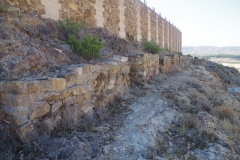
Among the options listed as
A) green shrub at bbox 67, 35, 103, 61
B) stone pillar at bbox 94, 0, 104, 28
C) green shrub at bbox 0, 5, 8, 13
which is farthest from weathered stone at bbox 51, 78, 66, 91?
stone pillar at bbox 94, 0, 104, 28

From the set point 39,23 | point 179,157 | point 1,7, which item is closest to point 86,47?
point 39,23

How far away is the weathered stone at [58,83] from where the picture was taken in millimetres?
2873

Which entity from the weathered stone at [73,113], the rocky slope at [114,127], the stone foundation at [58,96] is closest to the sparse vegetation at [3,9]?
the rocky slope at [114,127]

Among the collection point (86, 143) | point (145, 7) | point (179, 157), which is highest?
point (145, 7)

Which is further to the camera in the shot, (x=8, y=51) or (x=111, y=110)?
(x=111, y=110)

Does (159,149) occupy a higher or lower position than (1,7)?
lower

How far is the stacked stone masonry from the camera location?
559 centimetres

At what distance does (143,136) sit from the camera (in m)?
3.07

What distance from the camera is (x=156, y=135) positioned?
319 centimetres

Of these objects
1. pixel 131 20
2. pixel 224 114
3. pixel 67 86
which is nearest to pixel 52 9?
pixel 67 86

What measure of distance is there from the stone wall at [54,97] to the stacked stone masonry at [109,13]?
279cm

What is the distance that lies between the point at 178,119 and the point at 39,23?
3.94 m

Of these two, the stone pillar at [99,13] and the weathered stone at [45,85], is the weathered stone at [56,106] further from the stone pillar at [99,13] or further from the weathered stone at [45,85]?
the stone pillar at [99,13]

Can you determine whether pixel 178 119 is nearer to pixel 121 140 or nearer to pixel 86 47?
pixel 121 140
